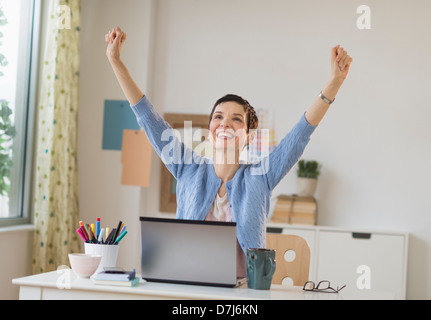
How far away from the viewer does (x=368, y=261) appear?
3355 mm

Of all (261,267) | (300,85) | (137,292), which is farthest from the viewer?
(300,85)

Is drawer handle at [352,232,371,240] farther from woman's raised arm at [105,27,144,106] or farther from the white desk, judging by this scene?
woman's raised arm at [105,27,144,106]

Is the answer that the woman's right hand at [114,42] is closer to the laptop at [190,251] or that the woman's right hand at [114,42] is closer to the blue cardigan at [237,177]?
the blue cardigan at [237,177]

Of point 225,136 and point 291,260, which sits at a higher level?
point 225,136

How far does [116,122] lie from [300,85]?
1262mm

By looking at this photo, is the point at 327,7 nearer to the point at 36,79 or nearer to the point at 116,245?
the point at 36,79

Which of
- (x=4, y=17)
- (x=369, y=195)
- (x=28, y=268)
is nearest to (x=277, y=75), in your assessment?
(x=369, y=195)

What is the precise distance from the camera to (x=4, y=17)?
3131 mm

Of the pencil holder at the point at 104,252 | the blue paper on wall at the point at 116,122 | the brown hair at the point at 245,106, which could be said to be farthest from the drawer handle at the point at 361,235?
the pencil holder at the point at 104,252

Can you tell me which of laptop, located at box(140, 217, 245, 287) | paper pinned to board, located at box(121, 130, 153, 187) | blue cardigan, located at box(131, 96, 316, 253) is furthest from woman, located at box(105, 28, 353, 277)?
paper pinned to board, located at box(121, 130, 153, 187)

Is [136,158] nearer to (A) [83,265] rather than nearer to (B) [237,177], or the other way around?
(B) [237,177]

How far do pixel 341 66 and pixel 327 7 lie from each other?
7.40 feet

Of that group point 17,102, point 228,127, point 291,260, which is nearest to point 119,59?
point 228,127

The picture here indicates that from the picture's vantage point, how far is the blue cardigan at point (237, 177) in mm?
1771
